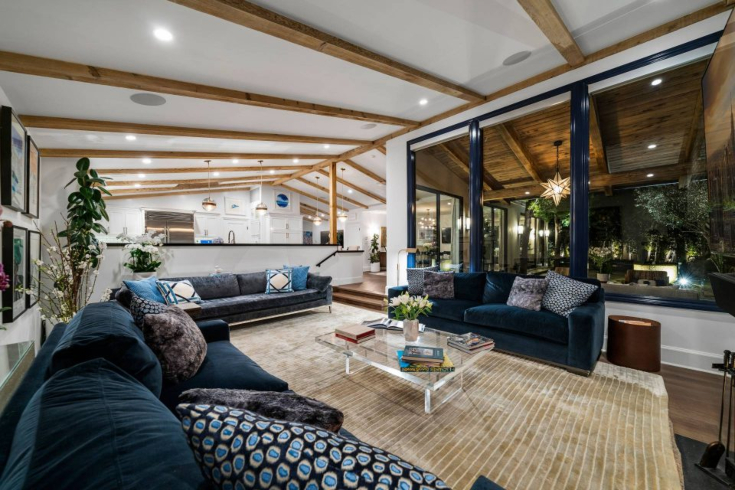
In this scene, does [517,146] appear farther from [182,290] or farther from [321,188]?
[321,188]

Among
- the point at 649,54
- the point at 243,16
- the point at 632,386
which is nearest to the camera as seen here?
the point at 243,16

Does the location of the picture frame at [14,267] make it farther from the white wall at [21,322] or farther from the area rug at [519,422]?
the area rug at [519,422]

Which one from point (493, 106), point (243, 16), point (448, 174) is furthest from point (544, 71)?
point (243, 16)

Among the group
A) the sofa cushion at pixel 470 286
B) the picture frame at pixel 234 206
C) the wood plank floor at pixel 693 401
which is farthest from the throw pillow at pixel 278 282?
the picture frame at pixel 234 206

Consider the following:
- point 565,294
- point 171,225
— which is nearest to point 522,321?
point 565,294

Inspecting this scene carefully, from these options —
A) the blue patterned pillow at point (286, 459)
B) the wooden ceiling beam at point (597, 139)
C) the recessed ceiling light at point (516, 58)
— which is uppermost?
the recessed ceiling light at point (516, 58)

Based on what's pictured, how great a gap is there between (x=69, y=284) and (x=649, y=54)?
6667 millimetres

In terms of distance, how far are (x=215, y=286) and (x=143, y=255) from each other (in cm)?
114

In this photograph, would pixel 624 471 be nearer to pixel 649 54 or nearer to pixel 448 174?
pixel 649 54

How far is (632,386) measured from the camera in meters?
2.52

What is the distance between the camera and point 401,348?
2.57 m

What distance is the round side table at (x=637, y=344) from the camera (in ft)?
9.14

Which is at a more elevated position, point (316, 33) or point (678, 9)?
point (678, 9)

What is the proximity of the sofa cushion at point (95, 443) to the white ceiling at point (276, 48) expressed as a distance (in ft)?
8.76
